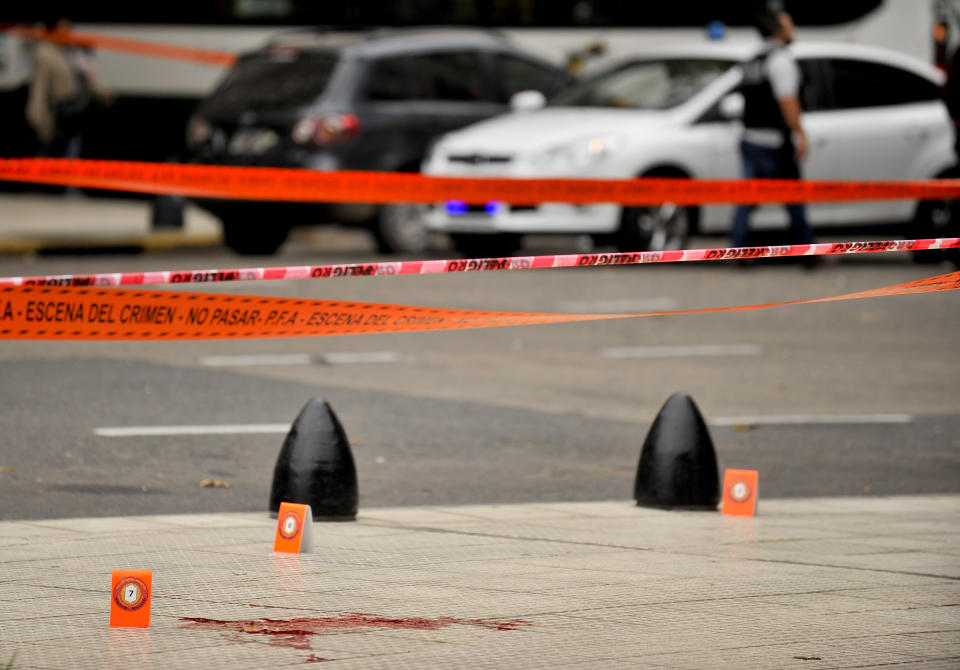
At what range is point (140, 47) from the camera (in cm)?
2464

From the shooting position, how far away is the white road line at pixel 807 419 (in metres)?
10.2

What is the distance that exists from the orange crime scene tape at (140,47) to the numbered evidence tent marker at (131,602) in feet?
62.9

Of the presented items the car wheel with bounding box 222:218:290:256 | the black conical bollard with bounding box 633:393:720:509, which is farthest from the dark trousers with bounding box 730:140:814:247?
the black conical bollard with bounding box 633:393:720:509

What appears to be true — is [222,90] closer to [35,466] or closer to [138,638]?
[35,466]

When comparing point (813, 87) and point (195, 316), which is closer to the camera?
point (195, 316)

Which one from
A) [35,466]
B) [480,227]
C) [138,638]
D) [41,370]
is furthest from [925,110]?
[138,638]

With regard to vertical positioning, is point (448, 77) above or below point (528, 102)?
above

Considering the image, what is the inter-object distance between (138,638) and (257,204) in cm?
1333

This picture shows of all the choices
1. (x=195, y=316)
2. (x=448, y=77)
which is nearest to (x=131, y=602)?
(x=195, y=316)

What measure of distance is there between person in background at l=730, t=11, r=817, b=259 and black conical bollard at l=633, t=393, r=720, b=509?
8857 mm

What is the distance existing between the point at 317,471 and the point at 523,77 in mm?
13325

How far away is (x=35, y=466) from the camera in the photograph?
27.8 feet

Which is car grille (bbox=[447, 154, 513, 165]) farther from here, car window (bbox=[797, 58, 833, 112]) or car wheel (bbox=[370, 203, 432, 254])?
car window (bbox=[797, 58, 833, 112])

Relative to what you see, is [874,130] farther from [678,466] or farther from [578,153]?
[678,466]
